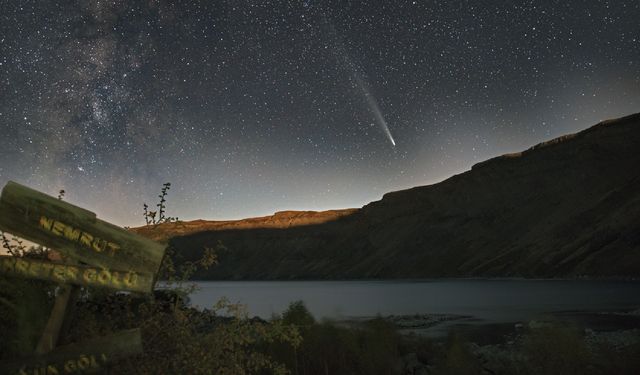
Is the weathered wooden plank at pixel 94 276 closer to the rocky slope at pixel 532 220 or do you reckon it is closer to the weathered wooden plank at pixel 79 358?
the weathered wooden plank at pixel 79 358

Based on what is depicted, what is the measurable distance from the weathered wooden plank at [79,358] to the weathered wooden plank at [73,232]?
0.59 m

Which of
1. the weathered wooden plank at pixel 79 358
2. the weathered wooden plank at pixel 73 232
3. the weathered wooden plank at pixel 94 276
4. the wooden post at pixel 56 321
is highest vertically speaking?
the weathered wooden plank at pixel 73 232

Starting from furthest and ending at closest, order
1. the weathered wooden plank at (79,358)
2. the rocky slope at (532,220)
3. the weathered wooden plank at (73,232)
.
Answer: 1. the rocky slope at (532,220)
2. the weathered wooden plank at (73,232)
3. the weathered wooden plank at (79,358)

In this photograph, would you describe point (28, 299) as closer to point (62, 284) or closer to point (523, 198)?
point (62, 284)

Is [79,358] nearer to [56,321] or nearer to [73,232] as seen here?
[56,321]

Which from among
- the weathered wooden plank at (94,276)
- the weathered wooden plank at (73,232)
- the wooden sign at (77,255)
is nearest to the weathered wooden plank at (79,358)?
the wooden sign at (77,255)

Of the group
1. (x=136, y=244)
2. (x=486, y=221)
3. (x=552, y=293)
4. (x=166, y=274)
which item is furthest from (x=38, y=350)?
(x=486, y=221)

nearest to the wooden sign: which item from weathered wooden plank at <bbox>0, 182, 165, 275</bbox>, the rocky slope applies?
weathered wooden plank at <bbox>0, 182, 165, 275</bbox>

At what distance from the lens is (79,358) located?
4008 mm

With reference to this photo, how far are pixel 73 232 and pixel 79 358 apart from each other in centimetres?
96

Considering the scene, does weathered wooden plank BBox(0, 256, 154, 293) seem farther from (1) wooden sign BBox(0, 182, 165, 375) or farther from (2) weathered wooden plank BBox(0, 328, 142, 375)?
(2) weathered wooden plank BBox(0, 328, 142, 375)

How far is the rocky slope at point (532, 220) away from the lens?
111438 millimetres

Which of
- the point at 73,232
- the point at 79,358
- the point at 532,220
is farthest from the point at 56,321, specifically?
the point at 532,220

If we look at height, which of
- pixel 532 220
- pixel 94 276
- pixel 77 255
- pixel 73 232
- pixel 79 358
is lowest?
pixel 79 358
